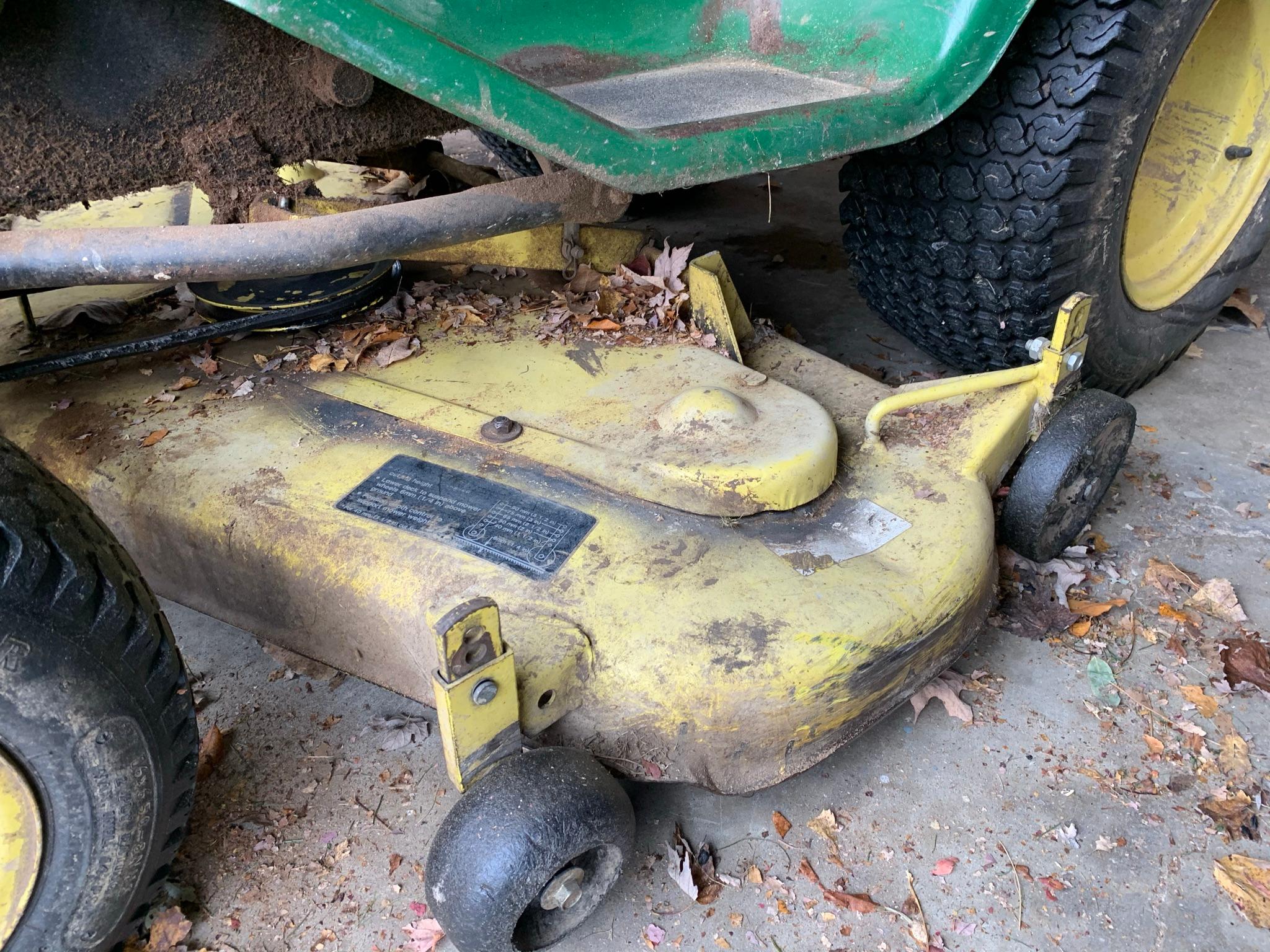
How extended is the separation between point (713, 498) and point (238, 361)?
1.28m

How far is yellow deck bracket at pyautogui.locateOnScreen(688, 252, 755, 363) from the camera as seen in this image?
2416 millimetres

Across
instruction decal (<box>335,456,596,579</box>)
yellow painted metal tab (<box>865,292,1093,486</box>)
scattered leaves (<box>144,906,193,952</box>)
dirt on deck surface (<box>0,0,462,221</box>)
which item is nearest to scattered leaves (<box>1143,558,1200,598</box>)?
yellow painted metal tab (<box>865,292,1093,486</box>)

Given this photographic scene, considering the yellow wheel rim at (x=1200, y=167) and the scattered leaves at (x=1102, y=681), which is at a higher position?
the yellow wheel rim at (x=1200, y=167)

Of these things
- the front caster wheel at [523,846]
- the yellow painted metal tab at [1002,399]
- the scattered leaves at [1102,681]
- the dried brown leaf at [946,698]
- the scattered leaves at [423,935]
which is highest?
the yellow painted metal tab at [1002,399]

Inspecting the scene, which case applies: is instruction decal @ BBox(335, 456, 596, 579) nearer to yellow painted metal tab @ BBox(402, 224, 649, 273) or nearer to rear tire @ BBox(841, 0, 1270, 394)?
yellow painted metal tab @ BBox(402, 224, 649, 273)

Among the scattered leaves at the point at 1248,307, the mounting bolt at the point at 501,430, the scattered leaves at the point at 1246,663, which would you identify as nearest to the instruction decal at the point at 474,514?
the mounting bolt at the point at 501,430

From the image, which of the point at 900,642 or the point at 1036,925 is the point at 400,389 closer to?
the point at 900,642

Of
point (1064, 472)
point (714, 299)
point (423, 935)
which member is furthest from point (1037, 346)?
point (423, 935)

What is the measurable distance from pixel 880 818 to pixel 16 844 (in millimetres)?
1473

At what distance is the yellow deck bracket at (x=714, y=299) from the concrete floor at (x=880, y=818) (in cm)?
97

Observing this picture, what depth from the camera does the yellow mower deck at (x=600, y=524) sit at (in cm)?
167

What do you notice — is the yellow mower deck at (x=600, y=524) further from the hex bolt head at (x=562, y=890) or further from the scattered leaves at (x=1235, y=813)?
the scattered leaves at (x=1235, y=813)

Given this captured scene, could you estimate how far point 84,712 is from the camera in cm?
134

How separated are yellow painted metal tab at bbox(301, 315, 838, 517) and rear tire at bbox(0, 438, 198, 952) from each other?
2.63ft
